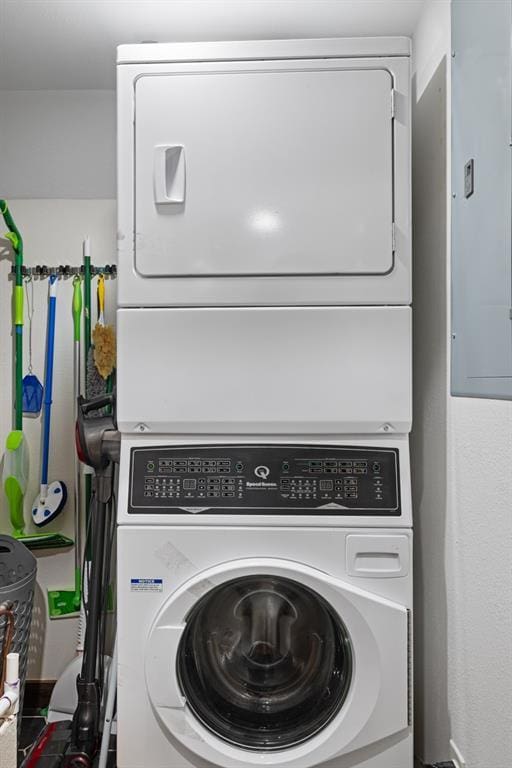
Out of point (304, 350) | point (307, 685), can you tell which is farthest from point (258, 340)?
point (307, 685)

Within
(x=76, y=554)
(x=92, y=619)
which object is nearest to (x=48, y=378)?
(x=76, y=554)

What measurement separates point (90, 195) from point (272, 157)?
3.38 feet

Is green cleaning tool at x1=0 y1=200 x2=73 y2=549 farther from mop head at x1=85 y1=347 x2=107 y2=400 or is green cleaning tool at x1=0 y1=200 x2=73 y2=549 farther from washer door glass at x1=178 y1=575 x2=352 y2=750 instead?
washer door glass at x1=178 y1=575 x2=352 y2=750

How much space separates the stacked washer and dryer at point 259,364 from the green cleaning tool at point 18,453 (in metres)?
0.80

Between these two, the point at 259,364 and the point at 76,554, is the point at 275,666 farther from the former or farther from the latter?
the point at 76,554

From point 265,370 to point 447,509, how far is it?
0.62 meters

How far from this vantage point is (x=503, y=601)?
50.0 inches

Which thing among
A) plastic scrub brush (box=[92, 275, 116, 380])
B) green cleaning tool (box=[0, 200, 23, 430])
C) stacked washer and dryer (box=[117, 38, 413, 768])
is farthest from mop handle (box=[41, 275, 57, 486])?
stacked washer and dryer (box=[117, 38, 413, 768])

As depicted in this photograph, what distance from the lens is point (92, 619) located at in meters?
1.98

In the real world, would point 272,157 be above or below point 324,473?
above

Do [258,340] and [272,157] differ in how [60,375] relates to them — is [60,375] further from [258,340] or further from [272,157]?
[272,157]

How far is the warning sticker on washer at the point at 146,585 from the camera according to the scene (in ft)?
5.36

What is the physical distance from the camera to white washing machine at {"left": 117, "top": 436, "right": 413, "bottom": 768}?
5.19 ft

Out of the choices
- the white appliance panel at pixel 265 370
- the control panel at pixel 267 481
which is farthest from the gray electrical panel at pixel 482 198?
the control panel at pixel 267 481
